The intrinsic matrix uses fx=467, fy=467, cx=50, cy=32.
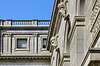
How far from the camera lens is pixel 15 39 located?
202 feet

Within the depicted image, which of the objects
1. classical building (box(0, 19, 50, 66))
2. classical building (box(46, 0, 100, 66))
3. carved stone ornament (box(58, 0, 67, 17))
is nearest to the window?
classical building (box(0, 19, 50, 66))

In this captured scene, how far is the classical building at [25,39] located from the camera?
199 feet

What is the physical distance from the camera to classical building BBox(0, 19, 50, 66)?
6059 cm

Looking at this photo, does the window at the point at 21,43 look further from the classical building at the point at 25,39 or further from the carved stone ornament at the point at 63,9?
the carved stone ornament at the point at 63,9

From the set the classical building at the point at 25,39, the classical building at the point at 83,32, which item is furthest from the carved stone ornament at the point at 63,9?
the classical building at the point at 25,39

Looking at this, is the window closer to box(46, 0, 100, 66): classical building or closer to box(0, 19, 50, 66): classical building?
box(0, 19, 50, 66): classical building

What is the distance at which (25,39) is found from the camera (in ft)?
204

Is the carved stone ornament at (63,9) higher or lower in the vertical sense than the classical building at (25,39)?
higher

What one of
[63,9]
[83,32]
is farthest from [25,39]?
[83,32]

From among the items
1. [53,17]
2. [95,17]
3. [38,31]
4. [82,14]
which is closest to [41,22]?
[38,31]

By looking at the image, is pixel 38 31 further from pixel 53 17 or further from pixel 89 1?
pixel 89 1

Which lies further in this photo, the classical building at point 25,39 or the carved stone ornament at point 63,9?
the classical building at point 25,39

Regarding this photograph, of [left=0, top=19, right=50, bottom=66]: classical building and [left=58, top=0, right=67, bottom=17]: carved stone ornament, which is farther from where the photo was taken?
[left=0, top=19, right=50, bottom=66]: classical building

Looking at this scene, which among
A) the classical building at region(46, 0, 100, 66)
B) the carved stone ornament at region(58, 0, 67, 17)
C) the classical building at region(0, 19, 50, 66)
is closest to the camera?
the classical building at region(46, 0, 100, 66)
